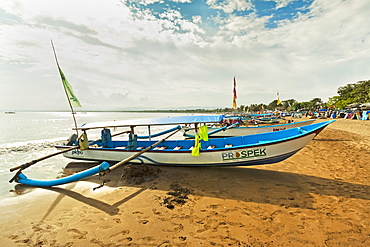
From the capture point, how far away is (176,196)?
5645 millimetres

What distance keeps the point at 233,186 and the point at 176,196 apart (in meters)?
2.19

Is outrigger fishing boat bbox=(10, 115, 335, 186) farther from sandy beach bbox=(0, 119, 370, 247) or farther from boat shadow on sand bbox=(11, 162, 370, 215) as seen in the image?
sandy beach bbox=(0, 119, 370, 247)

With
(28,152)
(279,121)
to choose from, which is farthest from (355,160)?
(279,121)

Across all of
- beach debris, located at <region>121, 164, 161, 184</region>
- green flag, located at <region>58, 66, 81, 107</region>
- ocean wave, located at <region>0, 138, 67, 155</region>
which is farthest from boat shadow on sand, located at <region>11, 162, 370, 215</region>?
ocean wave, located at <region>0, 138, 67, 155</region>

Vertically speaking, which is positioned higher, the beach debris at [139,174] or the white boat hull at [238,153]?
the white boat hull at [238,153]

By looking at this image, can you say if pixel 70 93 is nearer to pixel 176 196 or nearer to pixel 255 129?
pixel 176 196

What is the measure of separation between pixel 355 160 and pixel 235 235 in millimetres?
9145

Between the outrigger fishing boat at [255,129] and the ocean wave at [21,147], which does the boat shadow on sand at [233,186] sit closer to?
the outrigger fishing boat at [255,129]

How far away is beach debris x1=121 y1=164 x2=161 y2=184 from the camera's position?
23.4 feet

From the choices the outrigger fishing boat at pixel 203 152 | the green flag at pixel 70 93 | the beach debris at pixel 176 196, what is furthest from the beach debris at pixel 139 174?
the green flag at pixel 70 93

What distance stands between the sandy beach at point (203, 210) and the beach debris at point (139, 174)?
0.05 metres

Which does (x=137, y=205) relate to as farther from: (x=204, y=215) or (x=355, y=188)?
(x=355, y=188)

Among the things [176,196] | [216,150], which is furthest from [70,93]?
[216,150]

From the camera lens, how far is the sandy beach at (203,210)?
376 centimetres
